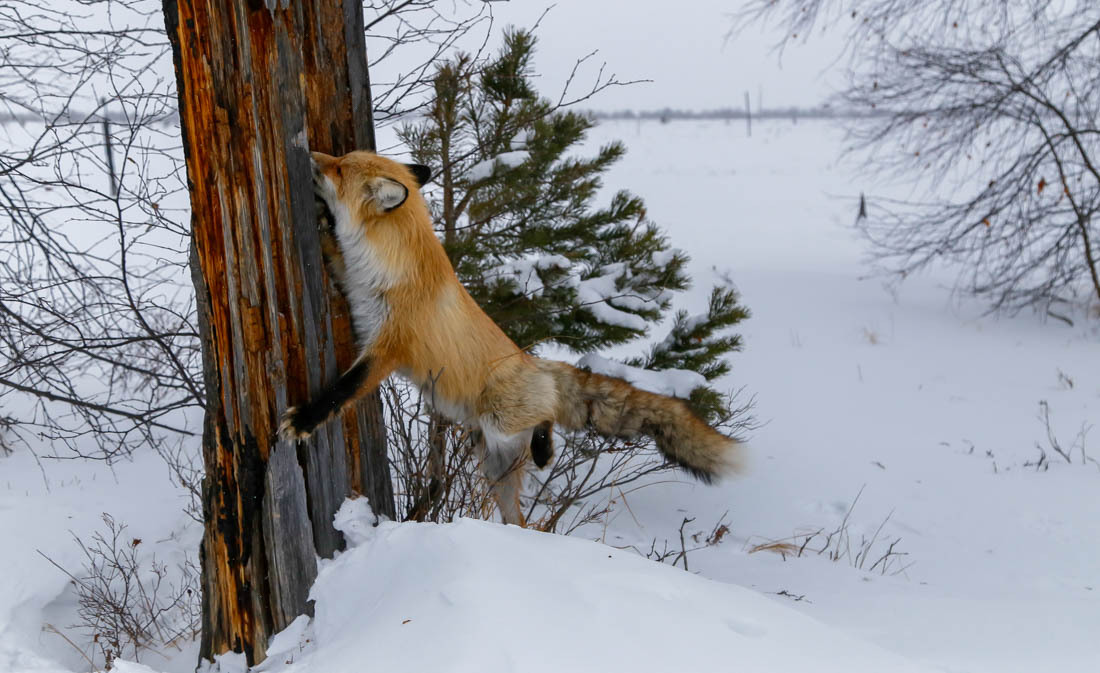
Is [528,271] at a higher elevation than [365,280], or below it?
higher

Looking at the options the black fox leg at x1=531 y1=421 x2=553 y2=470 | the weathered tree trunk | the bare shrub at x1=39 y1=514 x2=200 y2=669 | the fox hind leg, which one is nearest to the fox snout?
the weathered tree trunk

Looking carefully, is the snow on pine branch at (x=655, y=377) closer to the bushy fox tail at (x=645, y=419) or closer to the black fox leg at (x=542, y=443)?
the bushy fox tail at (x=645, y=419)

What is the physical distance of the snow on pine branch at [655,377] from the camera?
5.43 metres

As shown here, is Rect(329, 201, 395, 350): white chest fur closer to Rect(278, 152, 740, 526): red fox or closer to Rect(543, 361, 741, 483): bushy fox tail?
Rect(278, 152, 740, 526): red fox

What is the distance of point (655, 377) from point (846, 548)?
1851mm

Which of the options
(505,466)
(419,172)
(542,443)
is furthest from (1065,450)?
(419,172)

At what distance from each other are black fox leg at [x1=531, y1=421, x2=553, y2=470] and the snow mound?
814mm

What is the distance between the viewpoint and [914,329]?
38.4 ft

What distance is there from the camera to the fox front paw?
290 centimetres

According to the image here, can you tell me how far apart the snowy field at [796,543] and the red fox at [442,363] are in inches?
25.2

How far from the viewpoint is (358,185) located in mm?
3285

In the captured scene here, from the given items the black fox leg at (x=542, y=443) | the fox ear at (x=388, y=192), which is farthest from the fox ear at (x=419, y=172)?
the black fox leg at (x=542, y=443)

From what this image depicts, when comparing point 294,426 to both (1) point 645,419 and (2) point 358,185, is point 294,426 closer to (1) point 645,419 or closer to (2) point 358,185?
(2) point 358,185

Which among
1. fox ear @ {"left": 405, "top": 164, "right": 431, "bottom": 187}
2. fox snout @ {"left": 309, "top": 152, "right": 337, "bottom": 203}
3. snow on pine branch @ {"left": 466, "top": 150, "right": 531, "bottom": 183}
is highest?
snow on pine branch @ {"left": 466, "top": 150, "right": 531, "bottom": 183}
